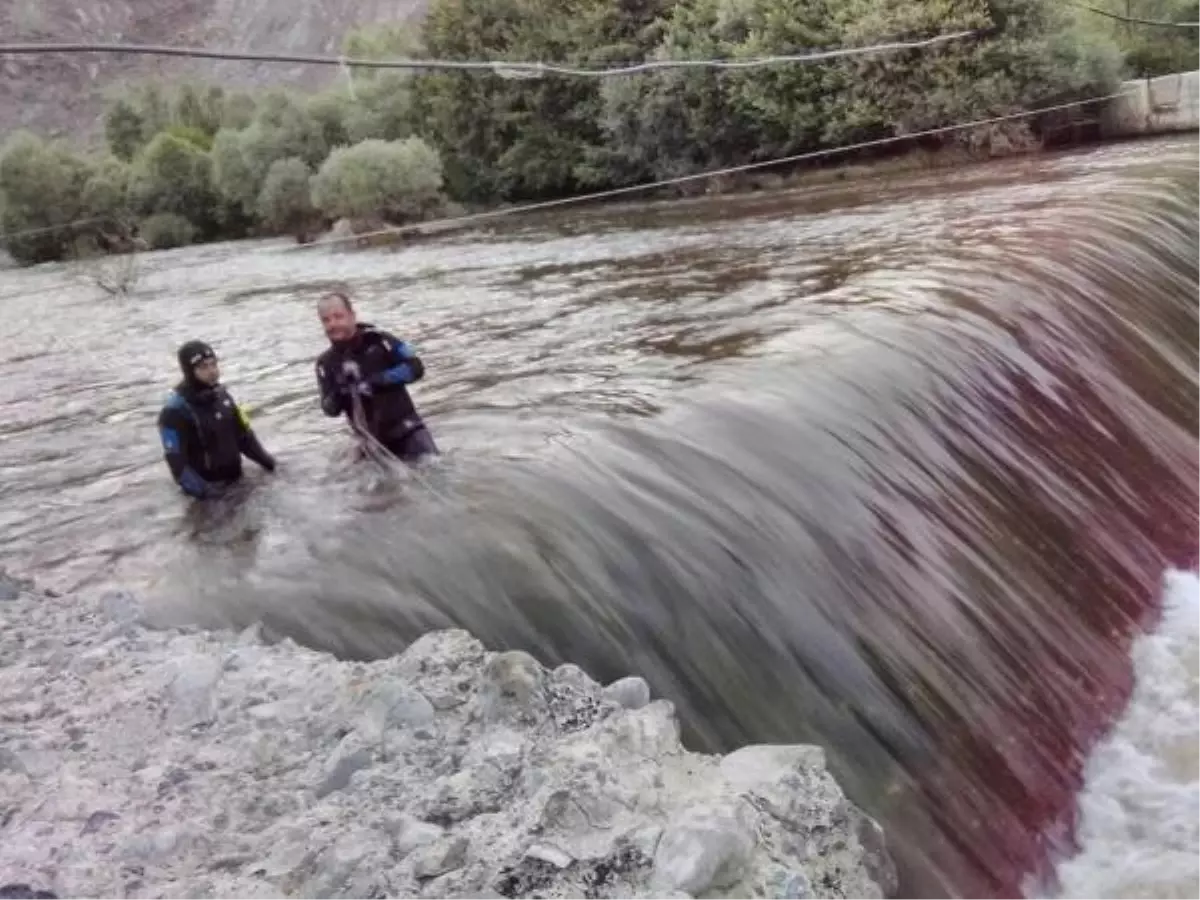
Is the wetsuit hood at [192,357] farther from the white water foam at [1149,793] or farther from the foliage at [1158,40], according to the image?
the foliage at [1158,40]

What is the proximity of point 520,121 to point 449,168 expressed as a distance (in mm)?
3620

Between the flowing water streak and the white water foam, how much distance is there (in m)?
0.13

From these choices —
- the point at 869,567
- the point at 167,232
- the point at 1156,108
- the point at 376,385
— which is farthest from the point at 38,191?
the point at 869,567

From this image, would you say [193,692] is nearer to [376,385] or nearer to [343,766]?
[343,766]

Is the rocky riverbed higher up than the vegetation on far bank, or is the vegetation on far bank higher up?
the vegetation on far bank

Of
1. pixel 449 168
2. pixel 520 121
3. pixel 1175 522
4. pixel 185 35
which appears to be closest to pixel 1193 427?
pixel 1175 522

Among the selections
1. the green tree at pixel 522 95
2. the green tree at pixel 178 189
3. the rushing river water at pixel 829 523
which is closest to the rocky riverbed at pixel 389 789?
the rushing river water at pixel 829 523

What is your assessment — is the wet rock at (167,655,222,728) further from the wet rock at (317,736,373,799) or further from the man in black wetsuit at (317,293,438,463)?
the man in black wetsuit at (317,293,438,463)

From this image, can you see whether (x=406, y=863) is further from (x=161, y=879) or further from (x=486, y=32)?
(x=486, y=32)

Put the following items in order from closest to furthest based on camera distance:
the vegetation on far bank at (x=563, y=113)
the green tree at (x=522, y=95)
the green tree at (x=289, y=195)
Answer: the vegetation on far bank at (x=563, y=113), the green tree at (x=522, y=95), the green tree at (x=289, y=195)

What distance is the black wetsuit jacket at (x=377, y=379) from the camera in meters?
8.67

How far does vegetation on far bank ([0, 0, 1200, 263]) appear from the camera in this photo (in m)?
27.4

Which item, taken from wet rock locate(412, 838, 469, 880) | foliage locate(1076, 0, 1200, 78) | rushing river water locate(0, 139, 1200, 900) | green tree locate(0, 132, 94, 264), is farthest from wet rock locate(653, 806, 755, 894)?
green tree locate(0, 132, 94, 264)

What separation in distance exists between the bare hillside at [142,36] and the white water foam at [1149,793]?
123 metres
